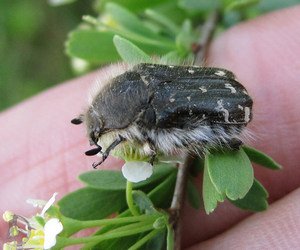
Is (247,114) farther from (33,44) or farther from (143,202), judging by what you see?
(33,44)

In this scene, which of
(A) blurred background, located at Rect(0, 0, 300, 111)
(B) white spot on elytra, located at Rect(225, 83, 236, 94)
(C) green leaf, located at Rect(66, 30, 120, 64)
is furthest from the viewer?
(A) blurred background, located at Rect(0, 0, 300, 111)

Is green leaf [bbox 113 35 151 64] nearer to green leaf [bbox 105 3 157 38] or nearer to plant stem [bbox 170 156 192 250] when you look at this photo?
plant stem [bbox 170 156 192 250]

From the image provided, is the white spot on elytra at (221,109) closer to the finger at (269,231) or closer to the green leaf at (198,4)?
the finger at (269,231)

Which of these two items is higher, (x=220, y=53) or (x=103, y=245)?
(x=220, y=53)

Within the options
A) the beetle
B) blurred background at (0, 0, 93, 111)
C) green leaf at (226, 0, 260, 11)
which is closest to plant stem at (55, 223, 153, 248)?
the beetle

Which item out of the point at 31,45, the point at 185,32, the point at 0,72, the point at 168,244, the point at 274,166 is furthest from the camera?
the point at 31,45

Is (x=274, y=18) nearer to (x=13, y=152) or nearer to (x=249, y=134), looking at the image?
(x=249, y=134)

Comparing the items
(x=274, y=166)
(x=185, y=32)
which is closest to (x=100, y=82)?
(x=274, y=166)
